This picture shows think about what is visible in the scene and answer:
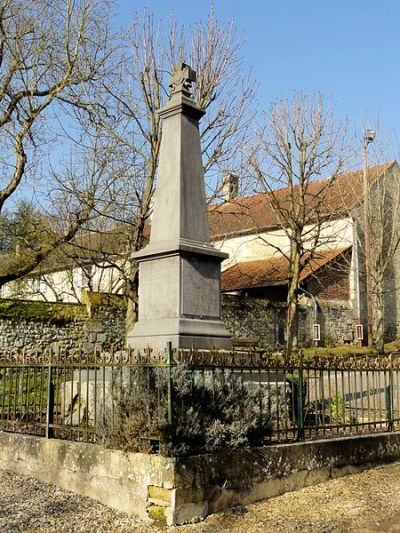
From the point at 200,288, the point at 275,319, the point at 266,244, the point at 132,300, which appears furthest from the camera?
the point at 266,244

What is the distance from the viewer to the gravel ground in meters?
4.69

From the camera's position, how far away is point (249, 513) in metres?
5.06

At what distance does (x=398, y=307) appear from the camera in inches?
1096

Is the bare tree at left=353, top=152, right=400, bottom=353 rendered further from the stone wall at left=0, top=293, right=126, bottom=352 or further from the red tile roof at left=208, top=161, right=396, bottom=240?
the stone wall at left=0, top=293, right=126, bottom=352

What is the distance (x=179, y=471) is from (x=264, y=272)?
2026 centimetres

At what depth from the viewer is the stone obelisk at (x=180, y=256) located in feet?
22.9

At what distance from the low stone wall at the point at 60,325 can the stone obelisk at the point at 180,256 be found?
9.59m

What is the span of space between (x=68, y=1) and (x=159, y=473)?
13.2 meters

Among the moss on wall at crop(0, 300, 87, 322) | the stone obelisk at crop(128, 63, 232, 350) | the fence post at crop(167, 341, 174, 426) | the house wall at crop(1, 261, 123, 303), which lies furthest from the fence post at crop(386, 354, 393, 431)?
the house wall at crop(1, 261, 123, 303)

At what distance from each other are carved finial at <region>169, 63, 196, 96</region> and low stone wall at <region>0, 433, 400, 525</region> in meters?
4.79

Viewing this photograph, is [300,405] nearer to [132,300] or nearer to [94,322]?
[132,300]

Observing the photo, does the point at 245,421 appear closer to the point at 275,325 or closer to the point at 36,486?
the point at 36,486

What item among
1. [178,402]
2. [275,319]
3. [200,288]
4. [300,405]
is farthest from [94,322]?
[178,402]

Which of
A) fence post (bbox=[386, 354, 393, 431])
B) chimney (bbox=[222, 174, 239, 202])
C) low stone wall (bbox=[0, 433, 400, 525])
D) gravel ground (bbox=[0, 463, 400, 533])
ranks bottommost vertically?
gravel ground (bbox=[0, 463, 400, 533])
